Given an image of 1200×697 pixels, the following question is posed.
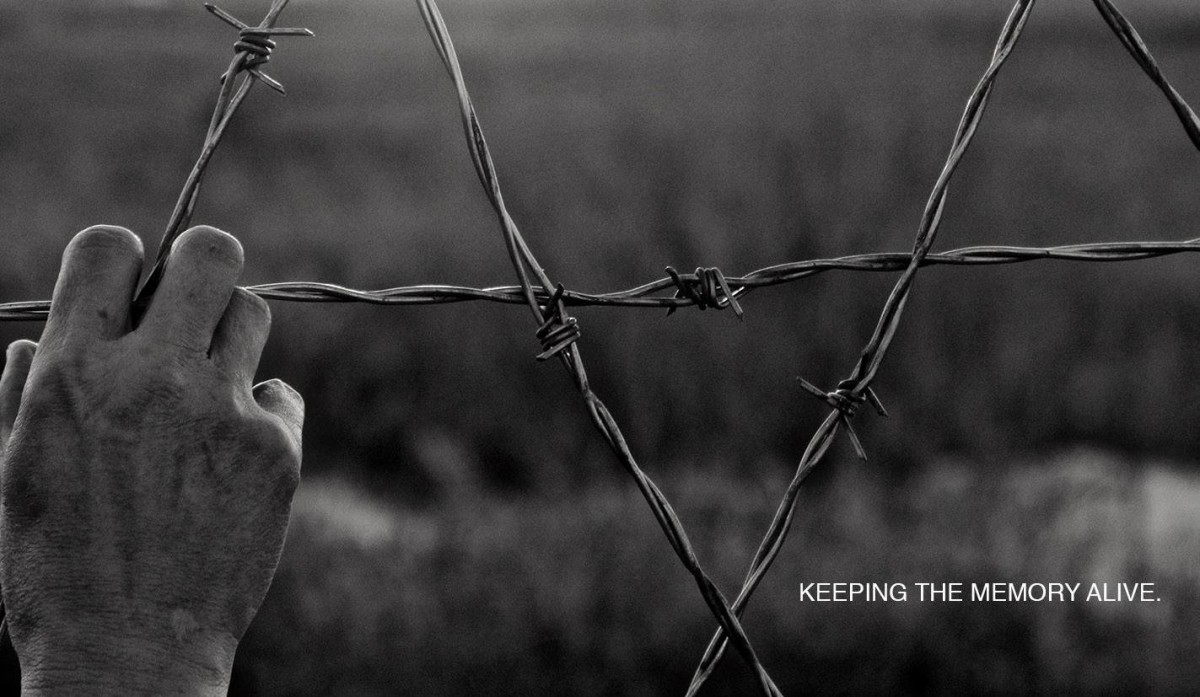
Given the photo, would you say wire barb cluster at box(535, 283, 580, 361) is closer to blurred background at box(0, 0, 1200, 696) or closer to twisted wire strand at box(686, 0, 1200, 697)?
twisted wire strand at box(686, 0, 1200, 697)

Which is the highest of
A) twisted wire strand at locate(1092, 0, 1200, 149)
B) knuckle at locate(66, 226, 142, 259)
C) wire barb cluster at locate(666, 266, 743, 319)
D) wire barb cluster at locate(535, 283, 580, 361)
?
twisted wire strand at locate(1092, 0, 1200, 149)

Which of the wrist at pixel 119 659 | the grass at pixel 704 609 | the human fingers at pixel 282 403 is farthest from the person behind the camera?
the grass at pixel 704 609

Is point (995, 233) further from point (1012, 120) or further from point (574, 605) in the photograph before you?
point (574, 605)

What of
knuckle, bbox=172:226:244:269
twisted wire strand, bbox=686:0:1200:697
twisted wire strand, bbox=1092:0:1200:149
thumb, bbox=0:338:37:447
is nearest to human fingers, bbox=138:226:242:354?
knuckle, bbox=172:226:244:269

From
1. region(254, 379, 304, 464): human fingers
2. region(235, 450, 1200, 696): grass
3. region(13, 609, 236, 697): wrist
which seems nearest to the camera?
region(13, 609, 236, 697): wrist

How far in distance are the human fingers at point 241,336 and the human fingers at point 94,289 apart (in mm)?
67

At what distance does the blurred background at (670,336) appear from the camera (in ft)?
11.8

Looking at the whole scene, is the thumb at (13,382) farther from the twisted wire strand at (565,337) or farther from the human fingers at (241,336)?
the twisted wire strand at (565,337)

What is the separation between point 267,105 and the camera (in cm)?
648

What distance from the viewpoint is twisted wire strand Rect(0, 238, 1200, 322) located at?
92 centimetres

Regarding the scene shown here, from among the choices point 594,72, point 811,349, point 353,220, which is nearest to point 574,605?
point 811,349

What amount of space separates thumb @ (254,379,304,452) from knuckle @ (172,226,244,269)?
0.33 feet

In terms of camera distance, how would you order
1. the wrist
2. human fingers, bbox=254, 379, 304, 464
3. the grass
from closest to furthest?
the wrist, human fingers, bbox=254, 379, 304, 464, the grass

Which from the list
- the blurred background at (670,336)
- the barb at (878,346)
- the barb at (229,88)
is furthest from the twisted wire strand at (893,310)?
the blurred background at (670,336)
